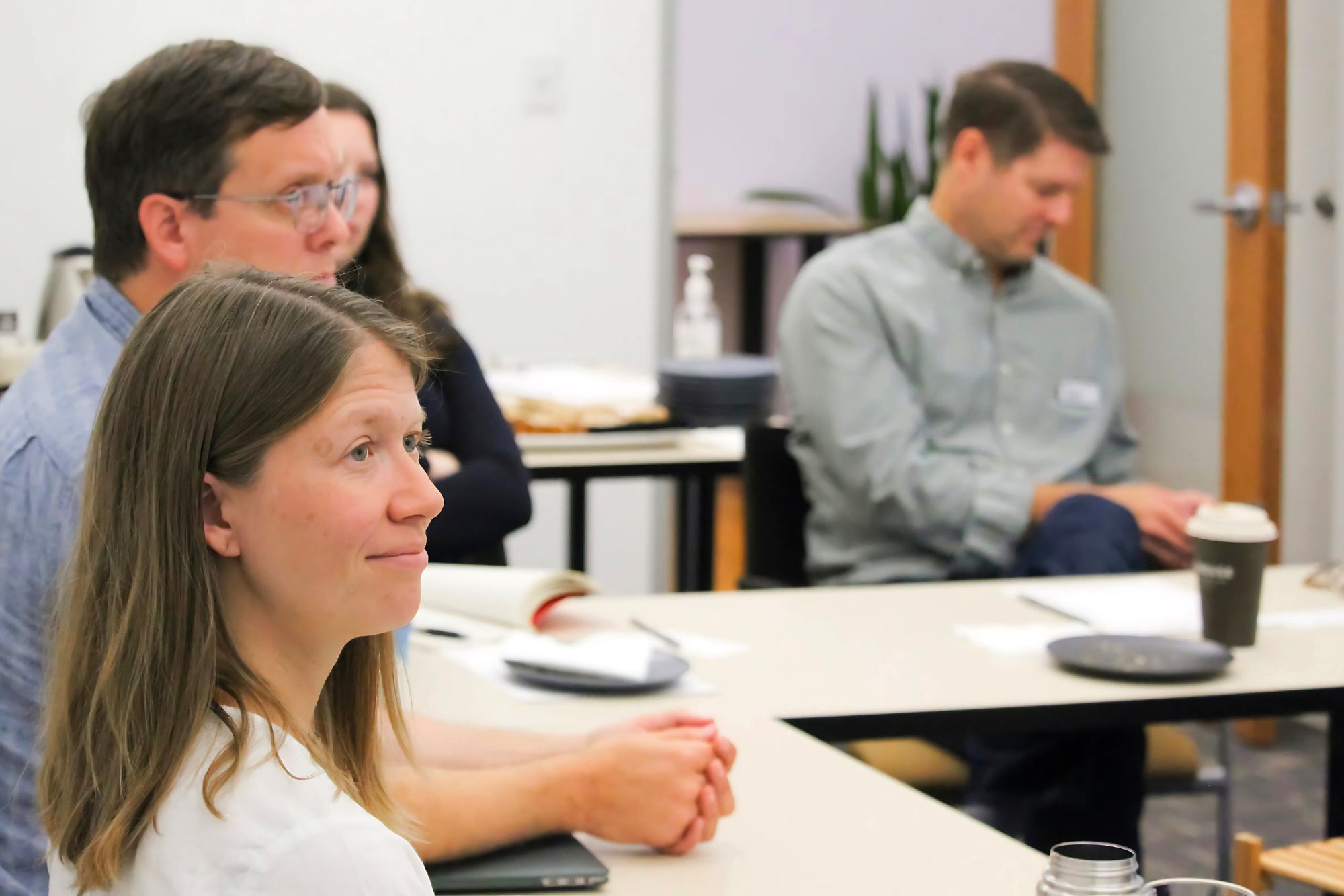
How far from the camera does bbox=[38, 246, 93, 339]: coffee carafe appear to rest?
3.32 meters

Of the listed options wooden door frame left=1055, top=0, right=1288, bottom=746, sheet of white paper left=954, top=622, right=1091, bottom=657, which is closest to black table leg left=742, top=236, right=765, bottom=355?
wooden door frame left=1055, top=0, right=1288, bottom=746

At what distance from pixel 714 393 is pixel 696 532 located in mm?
529

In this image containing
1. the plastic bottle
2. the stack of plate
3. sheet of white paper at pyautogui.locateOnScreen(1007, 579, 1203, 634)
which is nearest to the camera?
sheet of white paper at pyautogui.locateOnScreen(1007, 579, 1203, 634)

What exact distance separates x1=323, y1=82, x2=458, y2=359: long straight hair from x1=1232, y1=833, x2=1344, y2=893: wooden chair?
1383 mm

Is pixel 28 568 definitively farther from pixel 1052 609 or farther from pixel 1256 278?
pixel 1256 278

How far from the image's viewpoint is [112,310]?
4.46ft

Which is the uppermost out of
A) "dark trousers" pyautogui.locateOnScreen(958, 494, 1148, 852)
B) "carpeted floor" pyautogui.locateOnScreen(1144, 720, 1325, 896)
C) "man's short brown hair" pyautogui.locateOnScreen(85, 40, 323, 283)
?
"man's short brown hair" pyautogui.locateOnScreen(85, 40, 323, 283)

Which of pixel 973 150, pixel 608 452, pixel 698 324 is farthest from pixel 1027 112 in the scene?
pixel 698 324

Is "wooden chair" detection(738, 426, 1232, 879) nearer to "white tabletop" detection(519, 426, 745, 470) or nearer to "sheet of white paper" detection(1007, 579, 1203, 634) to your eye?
"sheet of white paper" detection(1007, 579, 1203, 634)

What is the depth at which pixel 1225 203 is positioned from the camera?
3756 mm

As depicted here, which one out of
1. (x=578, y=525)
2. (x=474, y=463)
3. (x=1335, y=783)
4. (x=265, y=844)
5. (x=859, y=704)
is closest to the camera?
(x=265, y=844)

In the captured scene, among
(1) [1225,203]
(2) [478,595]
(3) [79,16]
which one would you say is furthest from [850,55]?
(2) [478,595]

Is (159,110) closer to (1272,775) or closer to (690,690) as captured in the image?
(690,690)

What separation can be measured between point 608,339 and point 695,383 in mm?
1237
